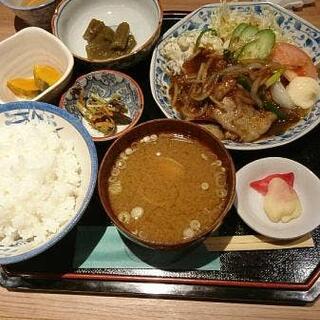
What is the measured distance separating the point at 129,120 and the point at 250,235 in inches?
37.8

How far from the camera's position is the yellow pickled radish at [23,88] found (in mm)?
2641

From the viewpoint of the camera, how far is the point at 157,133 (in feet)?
7.32

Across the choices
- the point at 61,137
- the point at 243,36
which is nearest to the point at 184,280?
the point at 61,137

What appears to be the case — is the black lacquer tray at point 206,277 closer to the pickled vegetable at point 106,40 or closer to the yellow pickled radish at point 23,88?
the yellow pickled radish at point 23,88

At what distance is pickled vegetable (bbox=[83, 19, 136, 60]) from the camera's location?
2.72m

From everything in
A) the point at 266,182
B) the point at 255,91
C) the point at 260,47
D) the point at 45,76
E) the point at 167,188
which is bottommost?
the point at 45,76

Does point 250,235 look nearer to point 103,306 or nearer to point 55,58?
point 103,306

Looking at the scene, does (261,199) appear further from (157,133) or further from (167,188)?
(157,133)

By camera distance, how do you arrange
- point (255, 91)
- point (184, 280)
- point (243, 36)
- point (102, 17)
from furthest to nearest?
1. point (102, 17)
2. point (243, 36)
3. point (255, 91)
4. point (184, 280)

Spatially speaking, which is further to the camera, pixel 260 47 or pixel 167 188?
pixel 260 47

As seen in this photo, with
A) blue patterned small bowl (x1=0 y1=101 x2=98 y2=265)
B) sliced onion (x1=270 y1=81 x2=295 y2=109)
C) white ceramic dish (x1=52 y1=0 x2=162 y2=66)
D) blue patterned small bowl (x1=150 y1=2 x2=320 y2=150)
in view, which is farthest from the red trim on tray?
white ceramic dish (x1=52 y1=0 x2=162 y2=66)

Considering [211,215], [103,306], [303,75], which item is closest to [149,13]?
[303,75]

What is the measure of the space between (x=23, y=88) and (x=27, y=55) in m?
0.24

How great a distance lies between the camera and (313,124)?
7.63 ft
